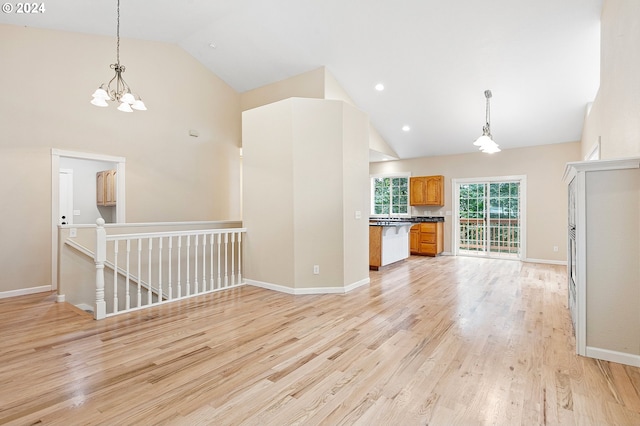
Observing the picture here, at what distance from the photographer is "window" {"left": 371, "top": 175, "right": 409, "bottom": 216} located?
9.38m

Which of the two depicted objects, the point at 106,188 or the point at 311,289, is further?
the point at 106,188

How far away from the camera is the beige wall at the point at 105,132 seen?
4664 mm

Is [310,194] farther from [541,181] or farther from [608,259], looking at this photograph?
[541,181]

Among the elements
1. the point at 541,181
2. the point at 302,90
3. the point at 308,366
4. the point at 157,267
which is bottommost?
the point at 308,366

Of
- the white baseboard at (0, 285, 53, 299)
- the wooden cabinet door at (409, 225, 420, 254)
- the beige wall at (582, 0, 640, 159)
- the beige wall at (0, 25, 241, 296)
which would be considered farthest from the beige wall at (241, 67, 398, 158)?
the white baseboard at (0, 285, 53, 299)

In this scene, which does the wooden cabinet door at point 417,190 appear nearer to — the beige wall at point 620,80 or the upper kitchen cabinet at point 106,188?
the beige wall at point 620,80

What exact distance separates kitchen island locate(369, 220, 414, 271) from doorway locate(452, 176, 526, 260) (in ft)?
6.82

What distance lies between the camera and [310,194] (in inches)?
182

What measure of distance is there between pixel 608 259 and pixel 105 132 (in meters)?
6.94

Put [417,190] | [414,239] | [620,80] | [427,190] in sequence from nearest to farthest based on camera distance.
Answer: [620,80], [414,239], [427,190], [417,190]

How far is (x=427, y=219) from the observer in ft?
27.8

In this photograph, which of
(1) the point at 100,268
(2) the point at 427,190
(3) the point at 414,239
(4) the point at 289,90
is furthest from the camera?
(2) the point at 427,190

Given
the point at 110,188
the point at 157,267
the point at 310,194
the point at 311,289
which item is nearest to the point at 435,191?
the point at 310,194

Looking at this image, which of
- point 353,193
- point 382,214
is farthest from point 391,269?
point 382,214
